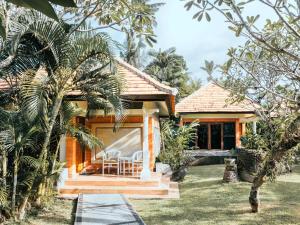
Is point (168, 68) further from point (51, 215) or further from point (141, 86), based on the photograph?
point (51, 215)

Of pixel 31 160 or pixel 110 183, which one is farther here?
pixel 110 183

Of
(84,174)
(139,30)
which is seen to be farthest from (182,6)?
(84,174)

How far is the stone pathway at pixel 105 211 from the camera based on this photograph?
24.7 feet

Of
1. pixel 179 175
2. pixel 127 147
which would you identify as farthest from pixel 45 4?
pixel 179 175

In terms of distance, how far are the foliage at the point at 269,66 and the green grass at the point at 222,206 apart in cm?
62

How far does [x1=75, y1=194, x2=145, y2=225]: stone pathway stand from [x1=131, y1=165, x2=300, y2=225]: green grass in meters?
0.41

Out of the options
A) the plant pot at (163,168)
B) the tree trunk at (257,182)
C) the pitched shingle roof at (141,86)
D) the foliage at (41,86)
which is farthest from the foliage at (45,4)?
the plant pot at (163,168)

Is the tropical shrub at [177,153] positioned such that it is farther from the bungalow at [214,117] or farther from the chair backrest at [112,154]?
the bungalow at [214,117]

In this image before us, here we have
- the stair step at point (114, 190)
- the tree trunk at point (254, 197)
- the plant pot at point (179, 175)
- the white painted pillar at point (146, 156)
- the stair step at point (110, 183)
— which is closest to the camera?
the tree trunk at point (254, 197)

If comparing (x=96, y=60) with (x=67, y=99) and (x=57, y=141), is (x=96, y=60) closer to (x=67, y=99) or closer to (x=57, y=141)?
(x=67, y=99)

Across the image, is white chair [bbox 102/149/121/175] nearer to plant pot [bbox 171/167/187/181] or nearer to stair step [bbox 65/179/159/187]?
stair step [bbox 65/179/159/187]

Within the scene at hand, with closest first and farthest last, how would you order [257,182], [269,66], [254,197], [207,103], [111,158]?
[269,66] → [257,182] → [254,197] → [111,158] → [207,103]

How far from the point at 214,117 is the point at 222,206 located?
13.9m

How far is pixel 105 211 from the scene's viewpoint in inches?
336
